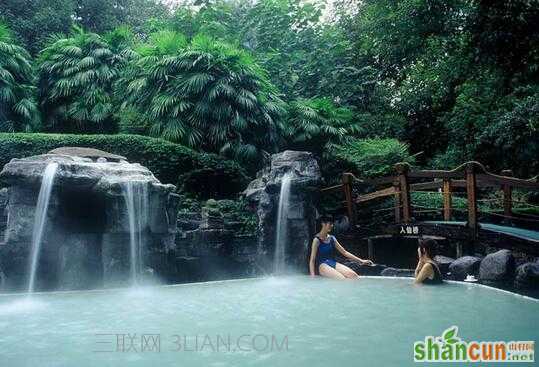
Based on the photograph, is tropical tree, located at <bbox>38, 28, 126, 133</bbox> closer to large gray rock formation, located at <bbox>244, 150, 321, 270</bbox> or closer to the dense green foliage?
the dense green foliage

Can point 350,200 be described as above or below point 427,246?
above

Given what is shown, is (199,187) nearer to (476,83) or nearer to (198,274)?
(198,274)

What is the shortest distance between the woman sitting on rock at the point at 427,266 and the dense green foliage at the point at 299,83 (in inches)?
169

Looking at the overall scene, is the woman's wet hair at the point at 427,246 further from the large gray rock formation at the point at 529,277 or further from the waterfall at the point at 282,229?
the waterfall at the point at 282,229

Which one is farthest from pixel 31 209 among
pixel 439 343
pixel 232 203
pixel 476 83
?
pixel 476 83

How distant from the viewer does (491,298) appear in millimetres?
6602

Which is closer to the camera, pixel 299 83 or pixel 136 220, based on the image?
pixel 136 220

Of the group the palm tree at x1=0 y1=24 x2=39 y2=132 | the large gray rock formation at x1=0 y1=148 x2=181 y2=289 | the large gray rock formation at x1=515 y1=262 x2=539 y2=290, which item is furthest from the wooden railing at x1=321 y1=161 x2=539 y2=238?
the palm tree at x1=0 y1=24 x2=39 y2=132

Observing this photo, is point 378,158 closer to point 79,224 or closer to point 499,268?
point 499,268

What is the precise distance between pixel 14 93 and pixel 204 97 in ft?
26.6

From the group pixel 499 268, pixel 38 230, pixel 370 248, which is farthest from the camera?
pixel 370 248

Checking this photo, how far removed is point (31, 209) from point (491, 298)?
744 centimetres

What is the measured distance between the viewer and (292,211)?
35.0 ft

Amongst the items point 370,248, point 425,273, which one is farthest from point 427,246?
point 370,248
